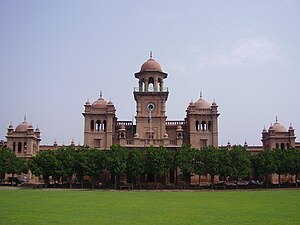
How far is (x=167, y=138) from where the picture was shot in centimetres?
6888

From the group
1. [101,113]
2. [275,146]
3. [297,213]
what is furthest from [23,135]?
[297,213]

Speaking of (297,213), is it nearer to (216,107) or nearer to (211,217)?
(211,217)

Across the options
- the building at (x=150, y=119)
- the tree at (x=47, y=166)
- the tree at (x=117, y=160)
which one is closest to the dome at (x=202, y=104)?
the building at (x=150, y=119)

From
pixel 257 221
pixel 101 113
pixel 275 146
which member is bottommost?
pixel 257 221

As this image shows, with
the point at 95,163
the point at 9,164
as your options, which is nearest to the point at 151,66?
the point at 95,163

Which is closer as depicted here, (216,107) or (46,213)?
(46,213)

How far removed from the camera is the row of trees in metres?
59.4

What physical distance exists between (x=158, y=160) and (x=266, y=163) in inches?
598

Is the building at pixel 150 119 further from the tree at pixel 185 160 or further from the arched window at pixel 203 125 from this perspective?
the tree at pixel 185 160

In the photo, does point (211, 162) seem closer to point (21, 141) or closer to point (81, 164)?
point (81, 164)

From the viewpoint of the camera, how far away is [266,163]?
200 ft

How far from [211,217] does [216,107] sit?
52003 millimetres

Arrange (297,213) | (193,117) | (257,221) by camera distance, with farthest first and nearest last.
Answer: (193,117)
(297,213)
(257,221)

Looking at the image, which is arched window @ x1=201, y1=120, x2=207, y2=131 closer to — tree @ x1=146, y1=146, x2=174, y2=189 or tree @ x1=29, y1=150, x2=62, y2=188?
tree @ x1=146, y1=146, x2=174, y2=189
